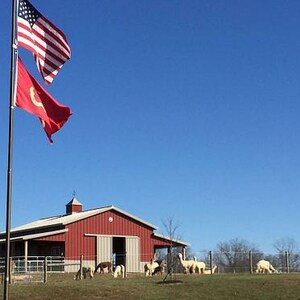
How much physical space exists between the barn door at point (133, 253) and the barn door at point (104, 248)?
5.28 feet

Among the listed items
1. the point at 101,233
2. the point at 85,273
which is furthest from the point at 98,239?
the point at 85,273

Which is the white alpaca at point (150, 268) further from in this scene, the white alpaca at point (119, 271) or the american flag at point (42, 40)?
the american flag at point (42, 40)

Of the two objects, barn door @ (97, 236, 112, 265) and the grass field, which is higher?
barn door @ (97, 236, 112, 265)

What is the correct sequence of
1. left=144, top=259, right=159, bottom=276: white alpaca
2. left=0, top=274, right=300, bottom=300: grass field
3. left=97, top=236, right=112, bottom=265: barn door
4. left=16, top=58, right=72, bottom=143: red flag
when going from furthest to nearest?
left=97, top=236, right=112, bottom=265: barn door < left=144, top=259, right=159, bottom=276: white alpaca < left=0, top=274, right=300, bottom=300: grass field < left=16, top=58, right=72, bottom=143: red flag

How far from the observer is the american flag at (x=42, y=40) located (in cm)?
1511

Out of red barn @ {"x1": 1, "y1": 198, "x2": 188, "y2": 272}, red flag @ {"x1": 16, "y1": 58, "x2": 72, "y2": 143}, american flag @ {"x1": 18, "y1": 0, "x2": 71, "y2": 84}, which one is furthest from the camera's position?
red barn @ {"x1": 1, "y1": 198, "x2": 188, "y2": 272}

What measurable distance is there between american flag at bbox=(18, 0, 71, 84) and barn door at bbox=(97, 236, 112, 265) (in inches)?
1458

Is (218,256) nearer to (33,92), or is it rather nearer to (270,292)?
A: (270,292)

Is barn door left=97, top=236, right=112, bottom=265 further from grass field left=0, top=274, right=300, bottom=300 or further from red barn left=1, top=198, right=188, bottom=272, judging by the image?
grass field left=0, top=274, right=300, bottom=300

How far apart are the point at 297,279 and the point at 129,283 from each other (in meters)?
8.45

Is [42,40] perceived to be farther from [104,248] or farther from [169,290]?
[104,248]

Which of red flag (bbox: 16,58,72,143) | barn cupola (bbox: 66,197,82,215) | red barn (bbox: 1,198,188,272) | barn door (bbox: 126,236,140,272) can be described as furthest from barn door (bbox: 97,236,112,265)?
red flag (bbox: 16,58,72,143)

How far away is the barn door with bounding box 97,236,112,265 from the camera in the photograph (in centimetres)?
5156

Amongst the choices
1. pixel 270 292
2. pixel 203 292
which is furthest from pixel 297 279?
pixel 203 292
